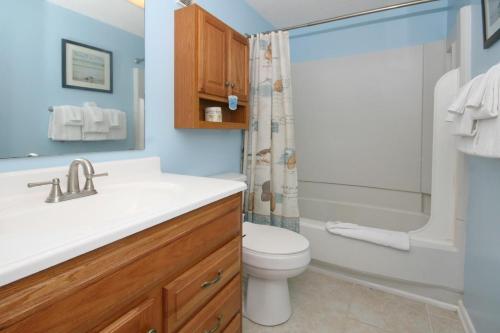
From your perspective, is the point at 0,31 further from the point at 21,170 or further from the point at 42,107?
the point at 21,170

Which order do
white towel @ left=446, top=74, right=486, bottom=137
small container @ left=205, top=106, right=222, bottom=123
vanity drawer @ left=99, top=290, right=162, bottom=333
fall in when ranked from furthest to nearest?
1. small container @ left=205, top=106, right=222, bottom=123
2. white towel @ left=446, top=74, right=486, bottom=137
3. vanity drawer @ left=99, top=290, right=162, bottom=333

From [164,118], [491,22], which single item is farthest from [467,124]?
[164,118]

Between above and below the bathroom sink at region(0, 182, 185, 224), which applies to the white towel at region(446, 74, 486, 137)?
above

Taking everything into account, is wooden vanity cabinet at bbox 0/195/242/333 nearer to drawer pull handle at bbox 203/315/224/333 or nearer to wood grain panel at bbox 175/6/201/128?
drawer pull handle at bbox 203/315/224/333

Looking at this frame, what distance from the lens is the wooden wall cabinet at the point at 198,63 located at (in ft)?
4.72

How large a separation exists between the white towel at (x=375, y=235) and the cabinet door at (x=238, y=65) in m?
1.11

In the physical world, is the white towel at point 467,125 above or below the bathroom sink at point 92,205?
above

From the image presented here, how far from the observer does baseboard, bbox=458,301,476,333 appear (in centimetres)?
139

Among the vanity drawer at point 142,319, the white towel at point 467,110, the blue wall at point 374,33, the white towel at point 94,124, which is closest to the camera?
the vanity drawer at point 142,319

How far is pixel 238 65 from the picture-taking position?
1.80 meters

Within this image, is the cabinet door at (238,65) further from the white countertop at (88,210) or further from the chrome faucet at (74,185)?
the chrome faucet at (74,185)

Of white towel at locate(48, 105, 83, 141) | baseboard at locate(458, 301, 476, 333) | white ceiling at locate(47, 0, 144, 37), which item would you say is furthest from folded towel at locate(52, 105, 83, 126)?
baseboard at locate(458, 301, 476, 333)

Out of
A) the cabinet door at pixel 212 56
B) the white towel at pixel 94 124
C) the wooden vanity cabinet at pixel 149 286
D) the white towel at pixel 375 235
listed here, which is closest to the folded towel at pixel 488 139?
the white towel at pixel 375 235

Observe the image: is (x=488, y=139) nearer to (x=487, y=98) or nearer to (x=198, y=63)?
(x=487, y=98)
